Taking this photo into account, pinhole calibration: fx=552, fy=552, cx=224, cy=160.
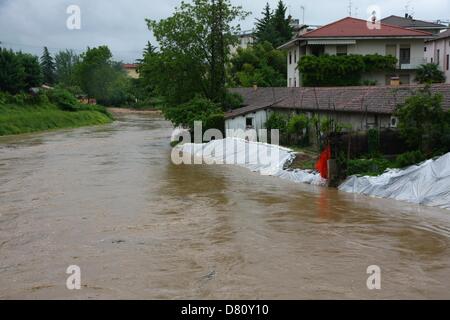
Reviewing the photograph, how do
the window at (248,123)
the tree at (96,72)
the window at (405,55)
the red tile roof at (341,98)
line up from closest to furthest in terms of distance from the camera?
the red tile roof at (341,98)
the window at (248,123)
the window at (405,55)
the tree at (96,72)

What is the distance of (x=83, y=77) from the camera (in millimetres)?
92562

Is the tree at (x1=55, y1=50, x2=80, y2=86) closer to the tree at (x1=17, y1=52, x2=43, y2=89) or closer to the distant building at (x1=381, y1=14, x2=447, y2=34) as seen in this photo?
the tree at (x1=17, y1=52, x2=43, y2=89)

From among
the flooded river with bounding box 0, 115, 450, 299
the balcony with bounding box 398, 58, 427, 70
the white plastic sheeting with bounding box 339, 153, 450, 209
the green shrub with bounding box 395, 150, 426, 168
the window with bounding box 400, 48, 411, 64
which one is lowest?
the flooded river with bounding box 0, 115, 450, 299

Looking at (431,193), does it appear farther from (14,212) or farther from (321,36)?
(321,36)

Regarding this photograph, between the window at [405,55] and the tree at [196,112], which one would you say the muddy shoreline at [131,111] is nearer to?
the window at [405,55]

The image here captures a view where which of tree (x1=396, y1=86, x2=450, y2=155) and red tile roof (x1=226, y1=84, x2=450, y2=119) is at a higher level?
red tile roof (x1=226, y1=84, x2=450, y2=119)

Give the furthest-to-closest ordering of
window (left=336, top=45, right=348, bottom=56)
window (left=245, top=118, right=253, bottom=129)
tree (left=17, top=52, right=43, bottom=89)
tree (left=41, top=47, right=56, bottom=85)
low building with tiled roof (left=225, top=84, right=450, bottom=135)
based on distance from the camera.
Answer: tree (left=41, top=47, right=56, bottom=85) → tree (left=17, top=52, right=43, bottom=89) → window (left=336, top=45, right=348, bottom=56) → window (left=245, top=118, right=253, bottom=129) → low building with tiled roof (left=225, top=84, right=450, bottom=135)

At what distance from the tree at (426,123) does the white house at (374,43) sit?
25130 mm

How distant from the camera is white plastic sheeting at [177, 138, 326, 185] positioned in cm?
2245

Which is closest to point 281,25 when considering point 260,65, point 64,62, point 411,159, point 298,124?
point 260,65

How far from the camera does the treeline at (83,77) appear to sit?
2544 inches

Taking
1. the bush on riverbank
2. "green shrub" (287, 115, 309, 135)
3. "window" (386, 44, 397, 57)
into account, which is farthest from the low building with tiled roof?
the bush on riverbank

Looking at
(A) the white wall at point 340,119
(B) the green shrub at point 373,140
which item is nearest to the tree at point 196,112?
(A) the white wall at point 340,119
